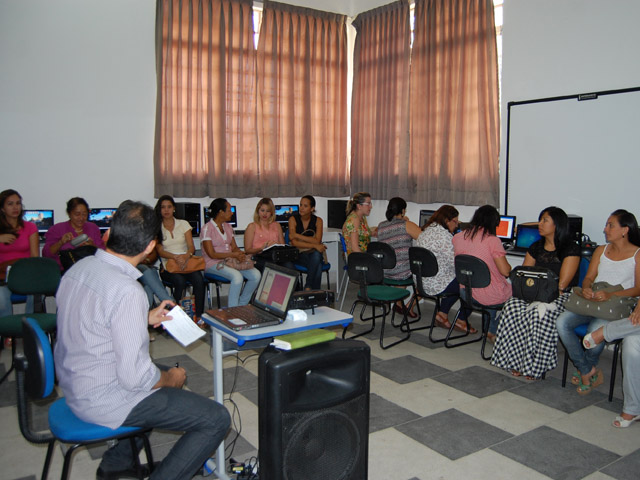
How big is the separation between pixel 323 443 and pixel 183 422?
570 mm

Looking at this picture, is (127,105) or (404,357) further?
(127,105)

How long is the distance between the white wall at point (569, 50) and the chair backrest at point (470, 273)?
54.7 inches

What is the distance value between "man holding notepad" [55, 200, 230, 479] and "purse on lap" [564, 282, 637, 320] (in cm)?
262

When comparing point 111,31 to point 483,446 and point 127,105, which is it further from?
point 483,446

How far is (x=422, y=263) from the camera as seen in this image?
16.0 feet

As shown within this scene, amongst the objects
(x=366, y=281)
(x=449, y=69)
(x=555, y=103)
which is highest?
(x=449, y=69)

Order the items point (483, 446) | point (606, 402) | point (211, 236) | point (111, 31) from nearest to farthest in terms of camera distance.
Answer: point (483, 446) < point (606, 402) < point (211, 236) < point (111, 31)

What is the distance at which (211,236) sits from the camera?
5.64 meters

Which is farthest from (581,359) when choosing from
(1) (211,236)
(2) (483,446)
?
(1) (211,236)

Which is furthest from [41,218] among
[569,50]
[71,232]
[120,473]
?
[569,50]

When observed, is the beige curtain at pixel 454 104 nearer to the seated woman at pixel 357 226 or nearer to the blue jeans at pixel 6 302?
the seated woman at pixel 357 226

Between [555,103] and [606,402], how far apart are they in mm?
2941

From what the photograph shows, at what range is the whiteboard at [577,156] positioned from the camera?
4773 mm

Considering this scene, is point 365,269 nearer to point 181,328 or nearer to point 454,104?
point 454,104
